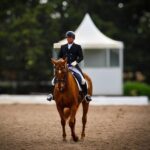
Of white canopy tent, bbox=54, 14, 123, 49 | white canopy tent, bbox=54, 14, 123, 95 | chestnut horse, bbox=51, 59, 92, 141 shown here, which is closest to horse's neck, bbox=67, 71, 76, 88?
chestnut horse, bbox=51, 59, 92, 141

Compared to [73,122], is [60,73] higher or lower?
higher

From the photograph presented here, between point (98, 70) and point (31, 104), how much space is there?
4801mm

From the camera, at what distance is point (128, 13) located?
48.5 metres

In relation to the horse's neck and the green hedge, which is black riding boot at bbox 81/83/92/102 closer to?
the horse's neck

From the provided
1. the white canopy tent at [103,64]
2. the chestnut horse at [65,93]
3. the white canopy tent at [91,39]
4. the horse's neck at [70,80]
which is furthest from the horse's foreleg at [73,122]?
the white canopy tent at [91,39]

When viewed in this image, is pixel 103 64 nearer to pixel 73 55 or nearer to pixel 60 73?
pixel 73 55

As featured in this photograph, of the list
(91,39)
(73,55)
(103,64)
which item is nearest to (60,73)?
(73,55)

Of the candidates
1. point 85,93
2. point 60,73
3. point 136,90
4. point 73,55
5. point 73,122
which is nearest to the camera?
point 60,73

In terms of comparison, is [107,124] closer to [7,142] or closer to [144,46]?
[7,142]

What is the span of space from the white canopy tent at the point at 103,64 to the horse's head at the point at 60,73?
1906cm

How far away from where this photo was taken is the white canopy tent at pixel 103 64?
32.6 meters

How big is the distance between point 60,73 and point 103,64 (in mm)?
19942

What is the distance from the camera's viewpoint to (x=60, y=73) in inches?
517

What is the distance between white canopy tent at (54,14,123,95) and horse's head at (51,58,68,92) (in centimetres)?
1906
